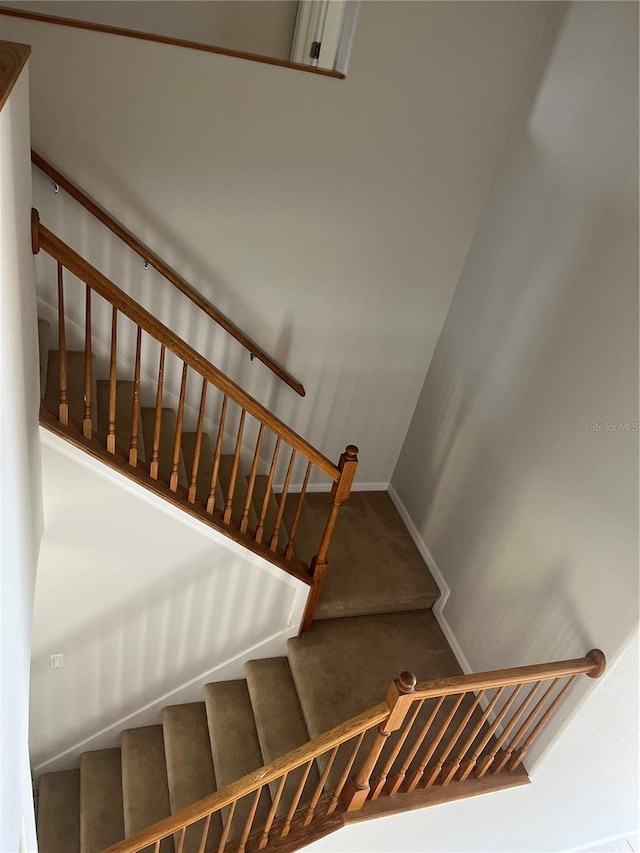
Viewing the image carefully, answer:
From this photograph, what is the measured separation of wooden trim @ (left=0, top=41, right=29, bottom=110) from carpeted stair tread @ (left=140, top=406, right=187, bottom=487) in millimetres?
→ 1956

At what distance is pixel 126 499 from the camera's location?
3.06 m

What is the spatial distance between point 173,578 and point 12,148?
2.37m

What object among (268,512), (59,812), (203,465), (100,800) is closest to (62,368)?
(203,465)

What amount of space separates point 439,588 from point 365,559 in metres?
0.52

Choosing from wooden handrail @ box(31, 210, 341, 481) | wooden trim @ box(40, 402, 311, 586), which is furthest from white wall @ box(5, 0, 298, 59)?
wooden trim @ box(40, 402, 311, 586)

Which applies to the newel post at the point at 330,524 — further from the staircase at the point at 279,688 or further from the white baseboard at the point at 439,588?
the white baseboard at the point at 439,588

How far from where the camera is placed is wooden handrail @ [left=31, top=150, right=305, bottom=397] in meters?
3.15

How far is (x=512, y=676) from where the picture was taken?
2.55 metres

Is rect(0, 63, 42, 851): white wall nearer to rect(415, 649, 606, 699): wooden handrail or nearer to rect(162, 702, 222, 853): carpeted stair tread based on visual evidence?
rect(162, 702, 222, 853): carpeted stair tread

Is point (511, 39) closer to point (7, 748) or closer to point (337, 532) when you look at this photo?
point (337, 532)

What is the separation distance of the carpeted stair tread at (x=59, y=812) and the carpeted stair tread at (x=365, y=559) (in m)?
1.91

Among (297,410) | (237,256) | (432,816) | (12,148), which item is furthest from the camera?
(297,410)

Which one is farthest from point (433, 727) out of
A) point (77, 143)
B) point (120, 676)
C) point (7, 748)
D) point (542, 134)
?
point (77, 143)

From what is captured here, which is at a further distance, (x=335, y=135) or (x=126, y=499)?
(x=335, y=135)
